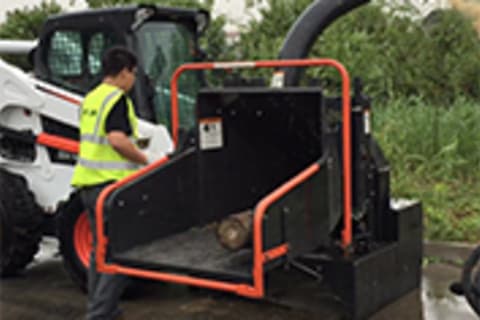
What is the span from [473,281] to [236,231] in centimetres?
140

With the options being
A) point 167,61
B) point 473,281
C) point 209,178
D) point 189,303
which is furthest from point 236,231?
point 167,61

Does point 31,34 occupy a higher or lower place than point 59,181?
higher

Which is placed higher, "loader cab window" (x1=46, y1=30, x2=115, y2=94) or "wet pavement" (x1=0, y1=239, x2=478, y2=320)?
"loader cab window" (x1=46, y1=30, x2=115, y2=94)

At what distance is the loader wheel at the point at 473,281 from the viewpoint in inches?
118

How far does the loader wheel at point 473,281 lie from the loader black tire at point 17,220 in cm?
341

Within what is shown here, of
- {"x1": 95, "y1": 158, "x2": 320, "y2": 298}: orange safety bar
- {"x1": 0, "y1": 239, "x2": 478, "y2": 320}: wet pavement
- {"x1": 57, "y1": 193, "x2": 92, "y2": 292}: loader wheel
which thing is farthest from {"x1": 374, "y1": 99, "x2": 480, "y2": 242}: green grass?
{"x1": 95, "y1": 158, "x2": 320, "y2": 298}: orange safety bar

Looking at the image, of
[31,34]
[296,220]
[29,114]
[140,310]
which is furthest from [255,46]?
[296,220]

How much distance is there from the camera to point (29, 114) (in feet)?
17.6

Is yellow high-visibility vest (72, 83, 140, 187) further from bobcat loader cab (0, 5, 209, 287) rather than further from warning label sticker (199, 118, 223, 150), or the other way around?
bobcat loader cab (0, 5, 209, 287)

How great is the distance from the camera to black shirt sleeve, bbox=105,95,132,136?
401 centimetres

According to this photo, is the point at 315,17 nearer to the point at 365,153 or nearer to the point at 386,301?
the point at 365,153

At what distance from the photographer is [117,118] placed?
13.2ft

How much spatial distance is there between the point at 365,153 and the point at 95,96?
1.72 meters

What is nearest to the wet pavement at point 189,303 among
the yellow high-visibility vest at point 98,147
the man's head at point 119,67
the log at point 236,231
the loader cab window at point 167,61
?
the log at point 236,231
